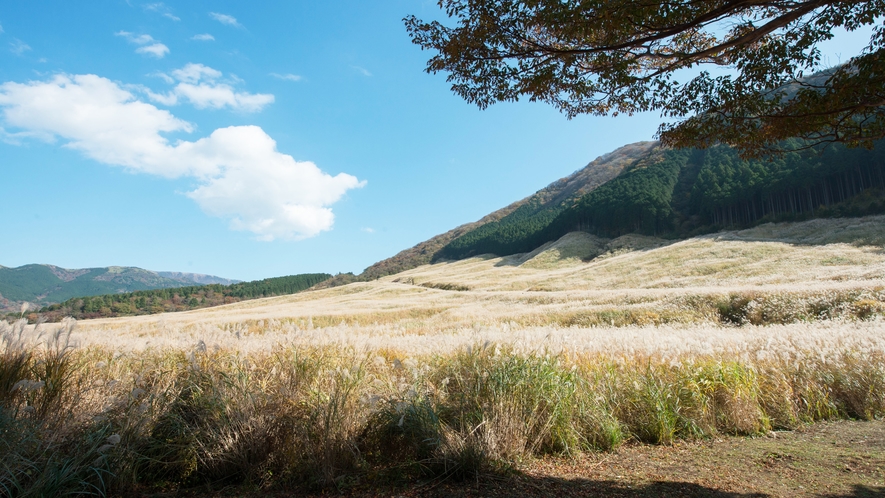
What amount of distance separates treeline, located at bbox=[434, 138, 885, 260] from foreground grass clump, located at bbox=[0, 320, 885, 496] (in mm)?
40657

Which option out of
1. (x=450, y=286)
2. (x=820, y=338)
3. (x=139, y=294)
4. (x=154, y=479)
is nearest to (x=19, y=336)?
(x=154, y=479)

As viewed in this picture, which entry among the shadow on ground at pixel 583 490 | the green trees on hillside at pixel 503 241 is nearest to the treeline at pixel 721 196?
the green trees on hillside at pixel 503 241

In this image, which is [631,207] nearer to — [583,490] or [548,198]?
[583,490]

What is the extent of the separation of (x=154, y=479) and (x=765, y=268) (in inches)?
1590

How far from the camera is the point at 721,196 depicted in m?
64.0

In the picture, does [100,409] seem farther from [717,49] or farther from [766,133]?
[766,133]

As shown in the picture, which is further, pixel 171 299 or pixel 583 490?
pixel 171 299

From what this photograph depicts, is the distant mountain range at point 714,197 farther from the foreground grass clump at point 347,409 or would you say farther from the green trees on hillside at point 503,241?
the foreground grass clump at point 347,409

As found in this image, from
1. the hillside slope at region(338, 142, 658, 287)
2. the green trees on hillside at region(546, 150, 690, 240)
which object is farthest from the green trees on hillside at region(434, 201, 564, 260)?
the hillside slope at region(338, 142, 658, 287)

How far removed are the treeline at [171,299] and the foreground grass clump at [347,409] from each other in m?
50.6

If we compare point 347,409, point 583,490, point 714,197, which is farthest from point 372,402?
point 714,197

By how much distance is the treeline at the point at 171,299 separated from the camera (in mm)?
68875

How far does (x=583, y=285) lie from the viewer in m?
39.6

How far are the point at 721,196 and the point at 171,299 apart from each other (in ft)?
388
